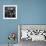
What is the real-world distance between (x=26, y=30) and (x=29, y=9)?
2.43 feet

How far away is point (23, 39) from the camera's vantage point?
175 inches

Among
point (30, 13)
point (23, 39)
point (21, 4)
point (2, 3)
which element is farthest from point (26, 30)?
point (2, 3)

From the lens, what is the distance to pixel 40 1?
15.3ft

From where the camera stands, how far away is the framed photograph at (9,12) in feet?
15.3

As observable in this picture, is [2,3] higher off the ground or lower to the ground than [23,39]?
higher

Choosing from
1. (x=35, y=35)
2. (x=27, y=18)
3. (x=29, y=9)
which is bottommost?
(x=35, y=35)

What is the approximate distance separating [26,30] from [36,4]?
3.17 ft

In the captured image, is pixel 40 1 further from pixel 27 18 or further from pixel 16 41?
pixel 16 41

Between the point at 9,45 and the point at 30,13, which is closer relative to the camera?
the point at 9,45

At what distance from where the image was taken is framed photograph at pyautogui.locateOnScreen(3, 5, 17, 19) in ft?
15.3

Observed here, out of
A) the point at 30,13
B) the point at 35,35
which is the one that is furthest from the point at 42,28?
the point at 30,13

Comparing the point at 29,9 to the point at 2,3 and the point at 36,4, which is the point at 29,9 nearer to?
the point at 36,4

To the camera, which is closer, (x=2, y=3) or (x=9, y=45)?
(x=9, y=45)

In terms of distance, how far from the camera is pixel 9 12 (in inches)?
185
